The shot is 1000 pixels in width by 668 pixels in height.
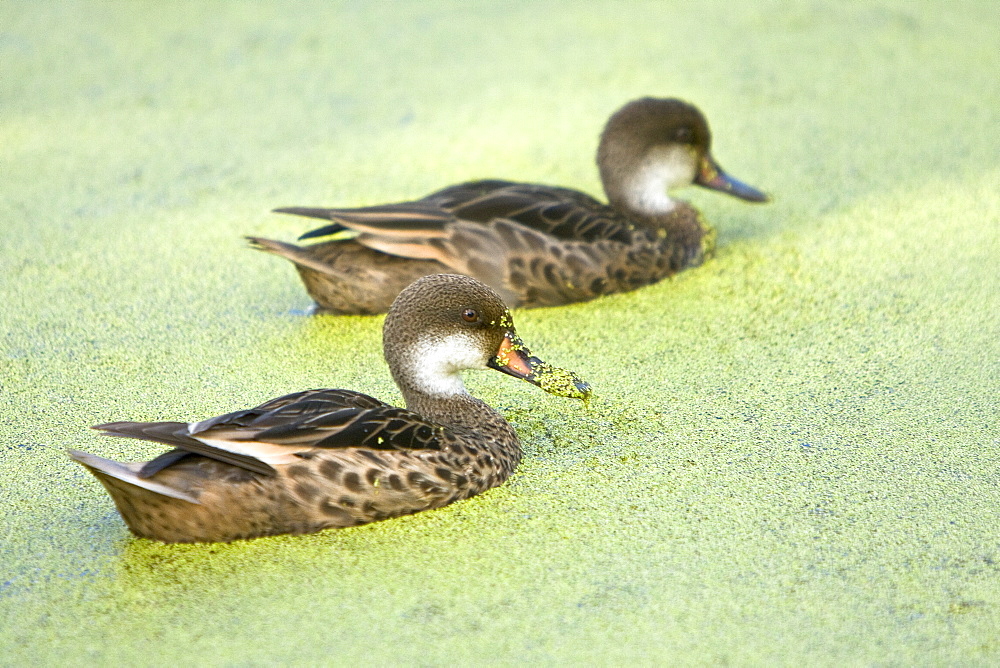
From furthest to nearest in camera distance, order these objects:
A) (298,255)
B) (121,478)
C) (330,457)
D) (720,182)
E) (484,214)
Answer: (720,182) < (484,214) < (298,255) < (330,457) < (121,478)

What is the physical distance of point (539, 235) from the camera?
12.6 feet

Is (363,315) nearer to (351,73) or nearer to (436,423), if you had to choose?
(436,423)

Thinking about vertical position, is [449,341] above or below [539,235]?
below

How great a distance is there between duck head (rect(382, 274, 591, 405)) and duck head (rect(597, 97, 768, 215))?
1.42 meters

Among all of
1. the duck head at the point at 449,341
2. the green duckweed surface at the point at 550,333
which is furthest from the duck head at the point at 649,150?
the duck head at the point at 449,341

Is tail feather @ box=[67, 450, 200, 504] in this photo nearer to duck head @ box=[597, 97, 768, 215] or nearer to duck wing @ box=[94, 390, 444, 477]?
duck wing @ box=[94, 390, 444, 477]

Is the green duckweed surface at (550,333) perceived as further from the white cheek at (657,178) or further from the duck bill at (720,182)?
the white cheek at (657,178)

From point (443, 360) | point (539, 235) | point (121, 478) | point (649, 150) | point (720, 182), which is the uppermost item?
point (649, 150)

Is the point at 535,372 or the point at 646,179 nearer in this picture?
the point at 535,372

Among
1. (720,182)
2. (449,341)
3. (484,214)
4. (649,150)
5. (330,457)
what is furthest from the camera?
(720,182)

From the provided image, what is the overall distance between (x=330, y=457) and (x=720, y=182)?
7.72ft

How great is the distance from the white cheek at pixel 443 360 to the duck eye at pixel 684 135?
1.65 m

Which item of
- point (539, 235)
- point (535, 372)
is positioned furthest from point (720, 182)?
point (535, 372)

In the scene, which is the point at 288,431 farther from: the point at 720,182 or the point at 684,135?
the point at 720,182
